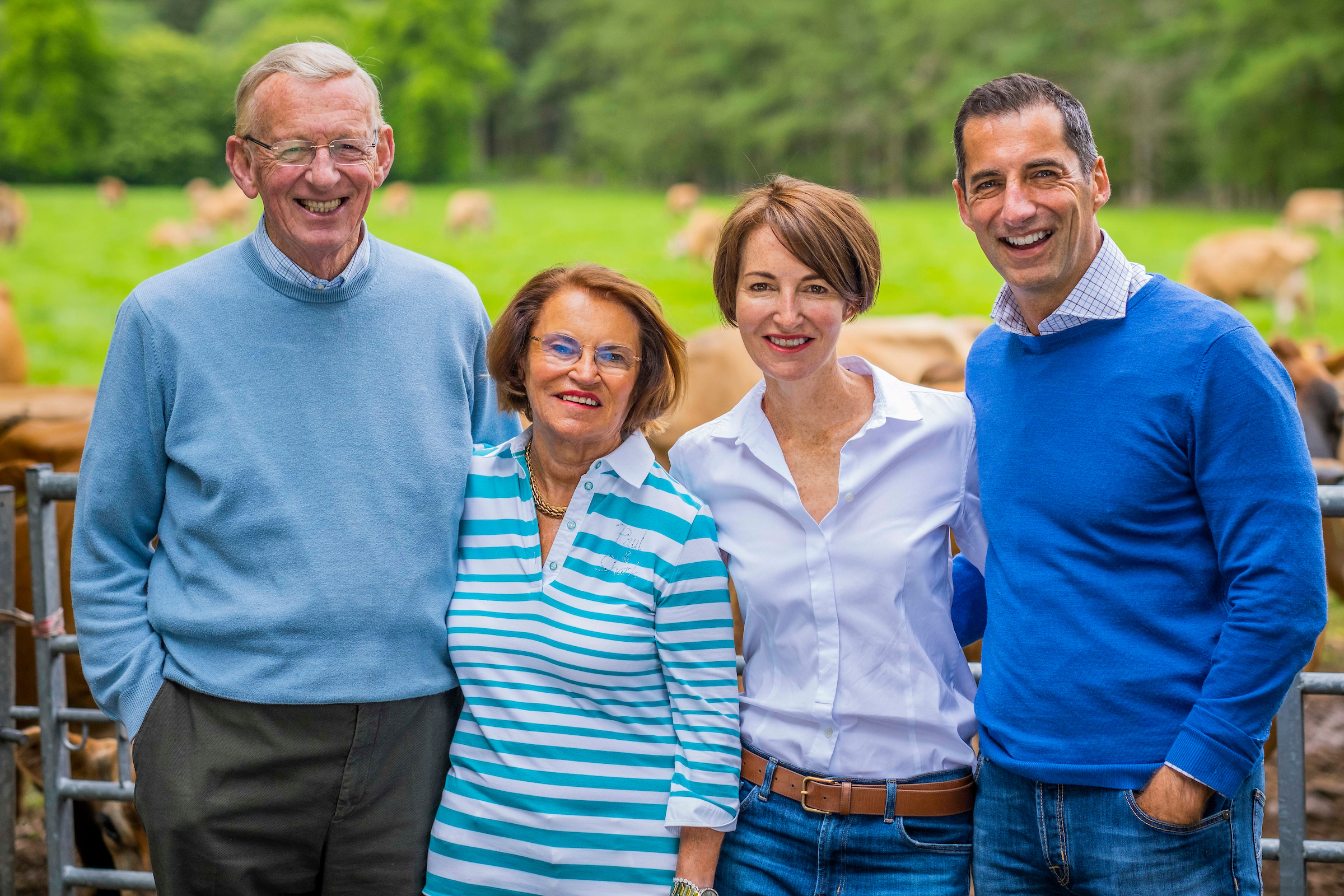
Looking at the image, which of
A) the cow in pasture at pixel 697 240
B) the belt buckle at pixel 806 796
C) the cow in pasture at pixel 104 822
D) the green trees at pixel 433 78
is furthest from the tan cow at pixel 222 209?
the belt buckle at pixel 806 796

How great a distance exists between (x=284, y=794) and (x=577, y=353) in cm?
99

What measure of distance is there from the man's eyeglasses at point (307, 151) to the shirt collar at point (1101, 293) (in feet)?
4.31

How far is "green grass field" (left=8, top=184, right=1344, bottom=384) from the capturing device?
13.7m

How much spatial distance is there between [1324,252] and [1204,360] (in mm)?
14859

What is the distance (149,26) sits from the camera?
20125mm

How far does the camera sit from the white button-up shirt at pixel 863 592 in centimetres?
204

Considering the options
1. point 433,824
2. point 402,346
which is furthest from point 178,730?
point 402,346

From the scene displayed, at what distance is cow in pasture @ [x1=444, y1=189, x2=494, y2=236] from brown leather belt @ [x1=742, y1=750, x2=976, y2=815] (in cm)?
1439

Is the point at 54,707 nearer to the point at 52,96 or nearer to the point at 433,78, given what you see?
the point at 433,78

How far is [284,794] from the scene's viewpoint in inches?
82.5

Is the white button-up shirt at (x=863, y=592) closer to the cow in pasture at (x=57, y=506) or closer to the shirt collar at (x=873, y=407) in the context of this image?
the shirt collar at (x=873, y=407)

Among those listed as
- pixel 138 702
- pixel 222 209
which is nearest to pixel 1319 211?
pixel 222 209

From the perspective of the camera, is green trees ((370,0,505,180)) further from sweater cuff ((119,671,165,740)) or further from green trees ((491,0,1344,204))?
sweater cuff ((119,671,165,740))

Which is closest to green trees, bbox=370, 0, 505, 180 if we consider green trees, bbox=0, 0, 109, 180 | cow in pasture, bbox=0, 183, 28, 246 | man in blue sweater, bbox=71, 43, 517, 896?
green trees, bbox=0, 0, 109, 180
